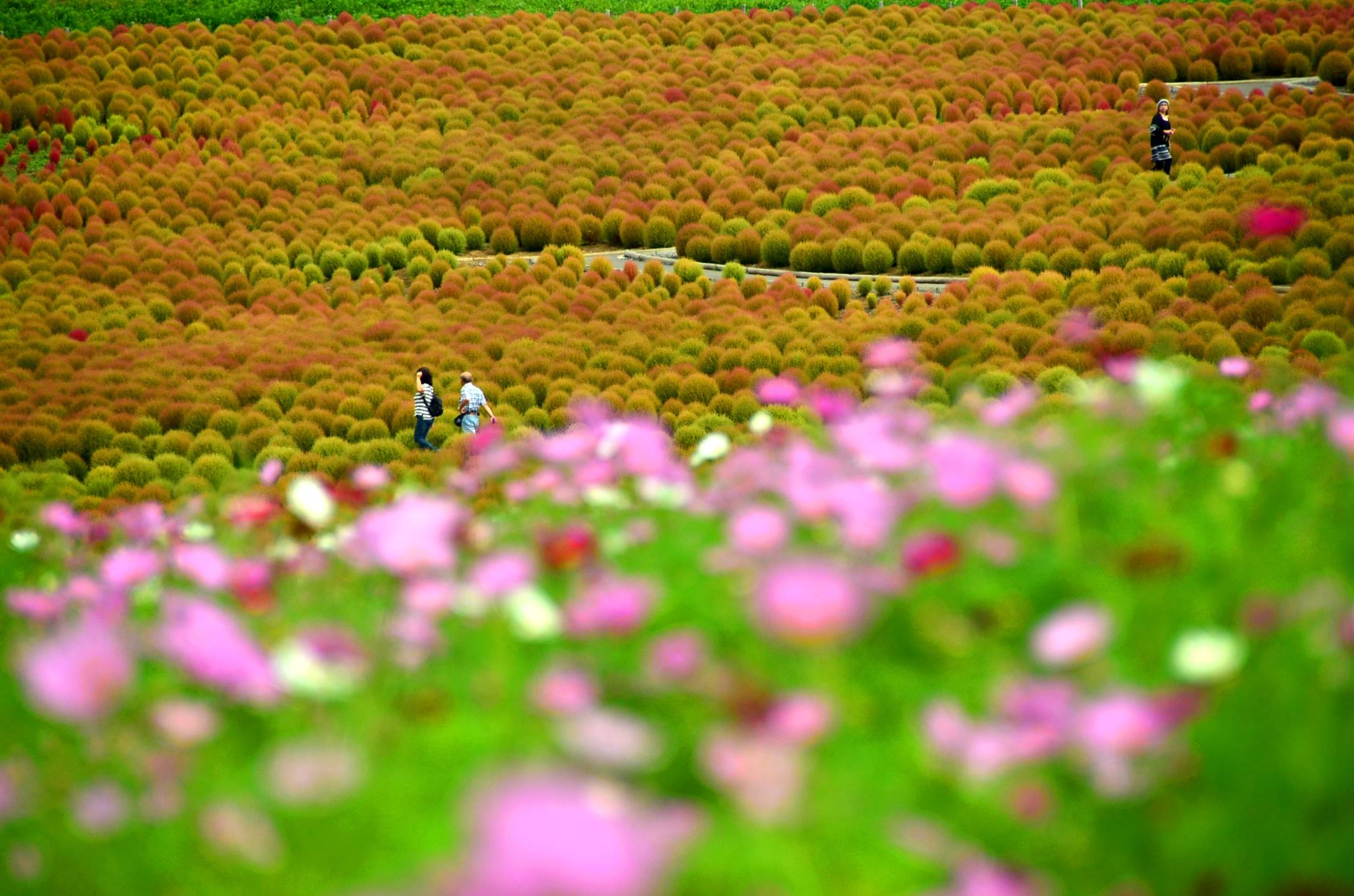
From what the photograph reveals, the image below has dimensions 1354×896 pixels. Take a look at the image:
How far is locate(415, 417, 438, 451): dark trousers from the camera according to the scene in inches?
470

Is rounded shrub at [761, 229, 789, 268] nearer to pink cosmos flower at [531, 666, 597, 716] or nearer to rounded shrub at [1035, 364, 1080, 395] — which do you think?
rounded shrub at [1035, 364, 1080, 395]

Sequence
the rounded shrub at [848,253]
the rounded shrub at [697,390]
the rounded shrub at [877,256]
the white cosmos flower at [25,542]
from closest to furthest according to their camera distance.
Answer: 1. the white cosmos flower at [25,542]
2. the rounded shrub at [697,390]
3. the rounded shrub at [877,256]
4. the rounded shrub at [848,253]

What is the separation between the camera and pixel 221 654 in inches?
74.3

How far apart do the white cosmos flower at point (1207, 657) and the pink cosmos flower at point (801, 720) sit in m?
0.42

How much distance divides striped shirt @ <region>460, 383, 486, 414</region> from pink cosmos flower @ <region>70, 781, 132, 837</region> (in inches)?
399

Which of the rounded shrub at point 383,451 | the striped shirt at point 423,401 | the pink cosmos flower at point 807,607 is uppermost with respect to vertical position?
the pink cosmos flower at point 807,607

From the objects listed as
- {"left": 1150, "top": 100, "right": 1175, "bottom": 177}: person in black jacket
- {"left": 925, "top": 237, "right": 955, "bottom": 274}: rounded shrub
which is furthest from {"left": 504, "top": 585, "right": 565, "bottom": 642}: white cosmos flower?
{"left": 1150, "top": 100, "right": 1175, "bottom": 177}: person in black jacket

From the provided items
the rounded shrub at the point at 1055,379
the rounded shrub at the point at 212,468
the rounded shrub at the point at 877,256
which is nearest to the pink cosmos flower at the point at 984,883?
the rounded shrub at the point at 1055,379

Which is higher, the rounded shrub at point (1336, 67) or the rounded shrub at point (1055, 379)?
the rounded shrub at point (1336, 67)

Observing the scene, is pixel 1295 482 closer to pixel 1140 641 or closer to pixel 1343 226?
pixel 1140 641

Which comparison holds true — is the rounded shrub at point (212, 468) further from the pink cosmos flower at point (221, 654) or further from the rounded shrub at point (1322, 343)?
the pink cosmos flower at point (221, 654)

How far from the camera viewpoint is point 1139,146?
18.8 m

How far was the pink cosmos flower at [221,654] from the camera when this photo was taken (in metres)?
1.89

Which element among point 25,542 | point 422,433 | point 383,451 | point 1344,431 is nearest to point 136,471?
point 383,451
